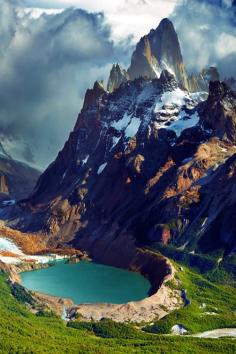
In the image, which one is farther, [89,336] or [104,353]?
[89,336]

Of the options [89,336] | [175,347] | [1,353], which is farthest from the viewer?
[89,336]

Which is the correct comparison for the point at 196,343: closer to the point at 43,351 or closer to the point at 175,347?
the point at 175,347

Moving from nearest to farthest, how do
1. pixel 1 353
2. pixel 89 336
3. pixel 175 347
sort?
pixel 1 353
pixel 175 347
pixel 89 336

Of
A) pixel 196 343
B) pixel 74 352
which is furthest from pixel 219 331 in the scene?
pixel 74 352

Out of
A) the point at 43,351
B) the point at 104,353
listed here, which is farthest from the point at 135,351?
the point at 43,351

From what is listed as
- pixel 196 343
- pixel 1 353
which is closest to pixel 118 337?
pixel 196 343

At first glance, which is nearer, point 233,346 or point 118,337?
point 233,346

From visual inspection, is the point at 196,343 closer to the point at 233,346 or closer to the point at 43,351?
the point at 233,346
